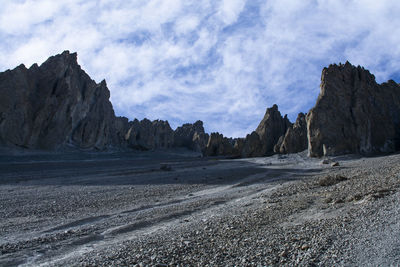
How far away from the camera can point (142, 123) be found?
10969cm

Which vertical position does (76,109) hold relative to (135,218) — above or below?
above

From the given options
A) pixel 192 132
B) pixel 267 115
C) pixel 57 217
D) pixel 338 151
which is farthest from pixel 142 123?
pixel 57 217

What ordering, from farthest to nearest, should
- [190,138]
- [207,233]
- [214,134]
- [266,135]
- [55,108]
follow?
[190,138]
[214,134]
[266,135]
[55,108]
[207,233]

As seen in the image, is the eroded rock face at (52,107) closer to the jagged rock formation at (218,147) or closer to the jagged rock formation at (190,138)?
the jagged rock formation at (218,147)

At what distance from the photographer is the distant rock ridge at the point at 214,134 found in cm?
3791

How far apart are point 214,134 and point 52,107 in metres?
45.6

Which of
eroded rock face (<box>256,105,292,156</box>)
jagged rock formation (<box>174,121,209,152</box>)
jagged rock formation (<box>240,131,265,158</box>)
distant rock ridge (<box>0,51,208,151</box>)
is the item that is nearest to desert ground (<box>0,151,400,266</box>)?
distant rock ridge (<box>0,51,208,151</box>)

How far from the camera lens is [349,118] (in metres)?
38.3

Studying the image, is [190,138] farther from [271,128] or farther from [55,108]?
[55,108]

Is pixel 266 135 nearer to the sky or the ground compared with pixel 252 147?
nearer to the sky

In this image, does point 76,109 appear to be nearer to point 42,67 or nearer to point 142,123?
point 42,67

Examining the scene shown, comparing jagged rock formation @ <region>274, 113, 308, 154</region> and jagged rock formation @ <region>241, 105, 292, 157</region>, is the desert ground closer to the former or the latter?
jagged rock formation @ <region>274, 113, 308, 154</region>

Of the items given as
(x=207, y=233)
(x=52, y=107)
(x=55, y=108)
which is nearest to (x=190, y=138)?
(x=55, y=108)

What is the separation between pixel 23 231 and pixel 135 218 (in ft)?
9.73
